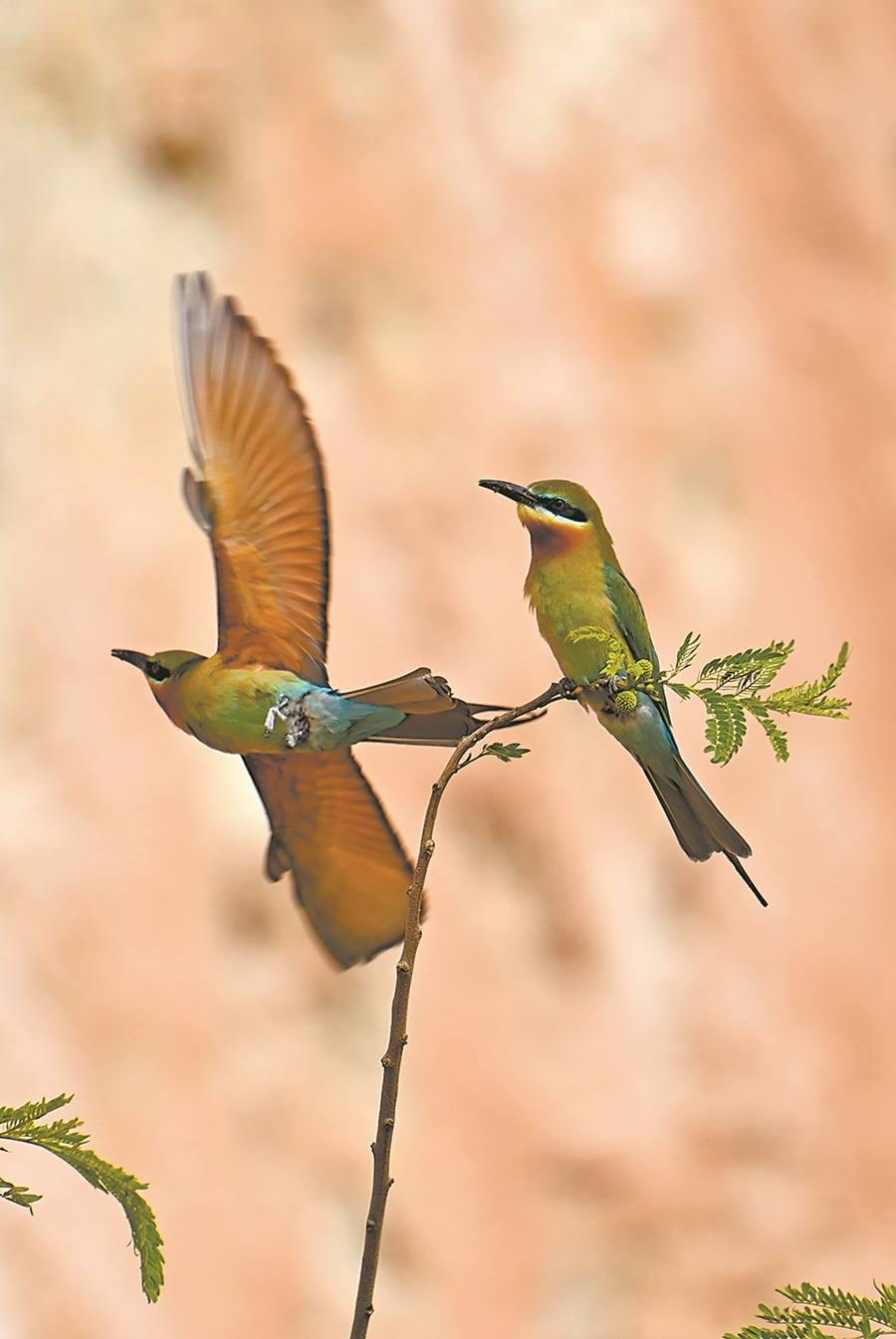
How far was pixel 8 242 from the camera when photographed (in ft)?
7.64

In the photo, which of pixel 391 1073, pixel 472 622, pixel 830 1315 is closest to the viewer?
pixel 391 1073

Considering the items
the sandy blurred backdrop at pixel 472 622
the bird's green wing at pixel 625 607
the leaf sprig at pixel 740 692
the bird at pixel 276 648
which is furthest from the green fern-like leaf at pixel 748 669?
the sandy blurred backdrop at pixel 472 622

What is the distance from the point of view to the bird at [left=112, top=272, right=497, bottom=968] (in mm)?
695

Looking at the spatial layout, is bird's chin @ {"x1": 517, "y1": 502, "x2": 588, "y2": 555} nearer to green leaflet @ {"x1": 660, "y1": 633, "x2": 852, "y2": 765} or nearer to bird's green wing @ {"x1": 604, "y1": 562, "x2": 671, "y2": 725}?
bird's green wing @ {"x1": 604, "y1": 562, "x2": 671, "y2": 725}

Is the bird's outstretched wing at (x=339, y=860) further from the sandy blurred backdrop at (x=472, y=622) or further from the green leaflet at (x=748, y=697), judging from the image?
the sandy blurred backdrop at (x=472, y=622)

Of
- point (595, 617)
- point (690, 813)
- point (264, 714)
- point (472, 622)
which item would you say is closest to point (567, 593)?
point (595, 617)

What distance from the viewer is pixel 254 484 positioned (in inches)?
30.3

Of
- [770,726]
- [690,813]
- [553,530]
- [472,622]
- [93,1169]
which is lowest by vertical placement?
[93,1169]

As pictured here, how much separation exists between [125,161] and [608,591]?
5.66ft

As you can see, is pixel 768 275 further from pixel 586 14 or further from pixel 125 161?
pixel 125 161

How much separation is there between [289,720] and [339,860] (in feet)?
0.41

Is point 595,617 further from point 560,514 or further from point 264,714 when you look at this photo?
point 264,714

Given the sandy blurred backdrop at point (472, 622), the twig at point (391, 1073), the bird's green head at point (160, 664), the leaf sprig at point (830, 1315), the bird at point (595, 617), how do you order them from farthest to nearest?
the sandy blurred backdrop at point (472, 622)
the bird at point (595, 617)
the bird's green head at point (160, 664)
the leaf sprig at point (830, 1315)
the twig at point (391, 1073)

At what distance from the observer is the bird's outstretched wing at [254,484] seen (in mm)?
737
